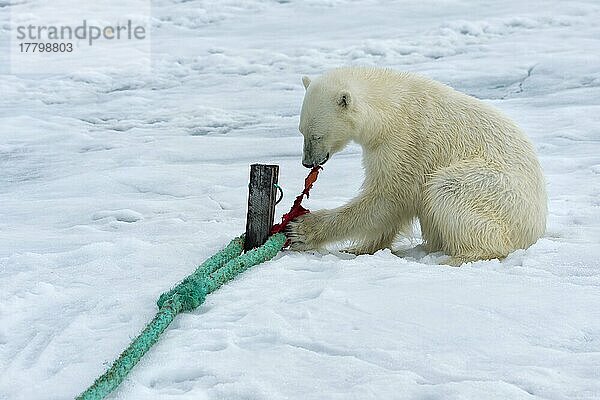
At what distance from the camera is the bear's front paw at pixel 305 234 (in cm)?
385

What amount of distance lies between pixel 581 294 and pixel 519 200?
0.88 metres

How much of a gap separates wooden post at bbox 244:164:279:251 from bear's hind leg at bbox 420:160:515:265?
80 cm

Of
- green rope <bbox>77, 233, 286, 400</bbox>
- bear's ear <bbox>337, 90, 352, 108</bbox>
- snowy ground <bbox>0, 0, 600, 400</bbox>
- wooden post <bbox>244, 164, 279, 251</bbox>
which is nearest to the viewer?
green rope <bbox>77, 233, 286, 400</bbox>

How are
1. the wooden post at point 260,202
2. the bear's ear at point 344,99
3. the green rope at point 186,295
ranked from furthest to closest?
the bear's ear at point 344,99
the wooden post at point 260,202
the green rope at point 186,295

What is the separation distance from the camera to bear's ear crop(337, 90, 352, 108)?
3758mm

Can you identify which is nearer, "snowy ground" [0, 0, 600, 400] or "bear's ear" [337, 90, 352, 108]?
"snowy ground" [0, 0, 600, 400]

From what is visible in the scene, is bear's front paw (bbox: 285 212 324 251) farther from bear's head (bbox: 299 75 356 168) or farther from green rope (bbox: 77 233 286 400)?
bear's head (bbox: 299 75 356 168)

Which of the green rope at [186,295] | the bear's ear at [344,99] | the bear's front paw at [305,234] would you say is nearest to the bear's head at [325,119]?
the bear's ear at [344,99]

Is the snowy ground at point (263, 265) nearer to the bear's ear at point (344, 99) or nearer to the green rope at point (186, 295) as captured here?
the green rope at point (186, 295)

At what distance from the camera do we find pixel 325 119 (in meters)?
3.82

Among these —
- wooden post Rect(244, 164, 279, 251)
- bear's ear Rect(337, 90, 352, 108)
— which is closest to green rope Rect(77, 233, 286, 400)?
wooden post Rect(244, 164, 279, 251)

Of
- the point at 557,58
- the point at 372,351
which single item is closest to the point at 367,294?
the point at 372,351

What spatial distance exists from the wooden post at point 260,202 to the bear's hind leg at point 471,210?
802 mm

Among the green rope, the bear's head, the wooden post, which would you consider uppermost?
the bear's head
